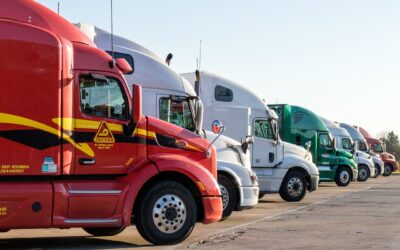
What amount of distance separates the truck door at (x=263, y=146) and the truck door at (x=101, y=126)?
9.43 meters

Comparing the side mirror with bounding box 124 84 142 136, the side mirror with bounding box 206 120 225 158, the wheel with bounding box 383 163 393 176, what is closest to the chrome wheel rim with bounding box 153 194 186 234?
the side mirror with bounding box 206 120 225 158

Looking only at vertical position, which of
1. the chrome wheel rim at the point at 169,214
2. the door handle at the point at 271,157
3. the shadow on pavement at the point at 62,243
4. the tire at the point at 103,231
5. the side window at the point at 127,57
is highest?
the side window at the point at 127,57

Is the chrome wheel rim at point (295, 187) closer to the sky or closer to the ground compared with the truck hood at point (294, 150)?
closer to the ground

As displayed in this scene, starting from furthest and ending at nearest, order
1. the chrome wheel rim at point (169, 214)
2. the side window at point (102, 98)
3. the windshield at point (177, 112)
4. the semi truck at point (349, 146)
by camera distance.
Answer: the semi truck at point (349, 146) < the windshield at point (177, 112) < the chrome wheel rim at point (169, 214) < the side window at point (102, 98)

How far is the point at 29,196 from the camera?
9.45 metres

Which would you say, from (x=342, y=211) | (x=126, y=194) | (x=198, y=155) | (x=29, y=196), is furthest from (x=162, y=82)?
(x=342, y=211)

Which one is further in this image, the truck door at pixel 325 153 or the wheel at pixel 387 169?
the wheel at pixel 387 169

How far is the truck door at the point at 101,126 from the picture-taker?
393 inches

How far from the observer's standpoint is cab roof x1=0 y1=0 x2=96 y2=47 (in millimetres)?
9680

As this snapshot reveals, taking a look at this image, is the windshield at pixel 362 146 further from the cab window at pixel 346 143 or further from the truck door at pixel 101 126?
the truck door at pixel 101 126

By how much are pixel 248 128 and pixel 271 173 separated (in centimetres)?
219

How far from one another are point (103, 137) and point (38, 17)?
1979mm

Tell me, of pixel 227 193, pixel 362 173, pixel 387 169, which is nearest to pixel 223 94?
pixel 227 193

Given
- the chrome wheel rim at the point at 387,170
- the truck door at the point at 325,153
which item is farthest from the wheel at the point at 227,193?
the chrome wheel rim at the point at 387,170
